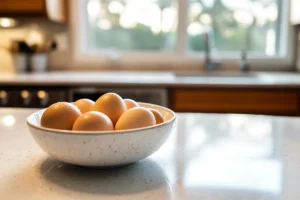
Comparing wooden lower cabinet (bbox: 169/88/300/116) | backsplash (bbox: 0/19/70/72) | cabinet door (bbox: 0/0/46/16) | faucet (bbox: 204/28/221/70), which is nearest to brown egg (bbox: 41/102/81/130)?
wooden lower cabinet (bbox: 169/88/300/116)

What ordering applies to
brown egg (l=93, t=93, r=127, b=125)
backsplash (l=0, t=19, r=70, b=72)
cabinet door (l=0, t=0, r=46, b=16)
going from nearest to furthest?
1. brown egg (l=93, t=93, r=127, b=125)
2. cabinet door (l=0, t=0, r=46, b=16)
3. backsplash (l=0, t=19, r=70, b=72)

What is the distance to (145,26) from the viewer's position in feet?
10.2

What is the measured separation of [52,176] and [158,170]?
0.22m

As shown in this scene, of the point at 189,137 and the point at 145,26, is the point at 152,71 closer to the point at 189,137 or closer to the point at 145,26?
the point at 145,26

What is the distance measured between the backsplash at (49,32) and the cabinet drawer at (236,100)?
1184 millimetres

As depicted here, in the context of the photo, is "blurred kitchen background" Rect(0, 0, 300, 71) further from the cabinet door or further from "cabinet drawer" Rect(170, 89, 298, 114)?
"cabinet drawer" Rect(170, 89, 298, 114)

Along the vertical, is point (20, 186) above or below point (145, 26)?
below

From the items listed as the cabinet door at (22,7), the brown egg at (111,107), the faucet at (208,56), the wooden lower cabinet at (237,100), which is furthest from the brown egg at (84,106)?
the faucet at (208,56)

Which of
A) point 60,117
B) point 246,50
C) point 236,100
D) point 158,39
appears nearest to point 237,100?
point 236,100

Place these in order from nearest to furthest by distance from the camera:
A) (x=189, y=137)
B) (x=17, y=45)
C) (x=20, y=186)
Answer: (x=20, y=186), (x=189, y=137), (x=17, y=45)

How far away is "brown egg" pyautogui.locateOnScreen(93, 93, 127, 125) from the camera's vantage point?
78 centimetres

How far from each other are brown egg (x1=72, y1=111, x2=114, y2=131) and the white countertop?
0.10 metres

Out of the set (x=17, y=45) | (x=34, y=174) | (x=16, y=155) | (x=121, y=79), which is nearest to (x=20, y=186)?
(x=34, y=174)

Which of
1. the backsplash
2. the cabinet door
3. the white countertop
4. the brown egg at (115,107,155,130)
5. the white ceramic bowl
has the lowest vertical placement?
the white countertop
